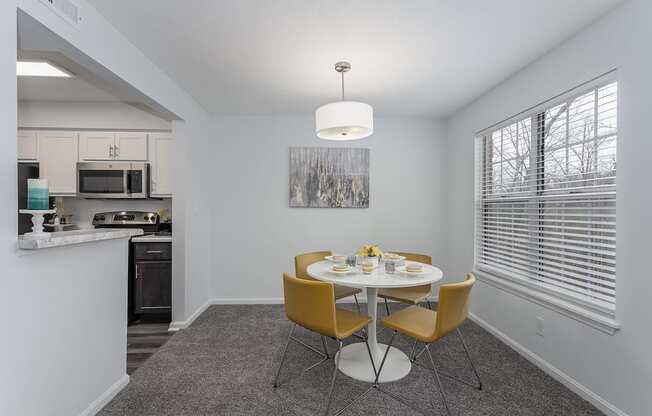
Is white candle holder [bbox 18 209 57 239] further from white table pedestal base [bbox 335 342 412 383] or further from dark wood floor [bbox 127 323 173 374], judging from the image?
white table pedestal base [bbox 335 342 412 383]

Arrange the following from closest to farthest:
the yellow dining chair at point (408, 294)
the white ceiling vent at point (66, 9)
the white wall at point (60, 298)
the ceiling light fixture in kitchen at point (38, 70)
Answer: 1. the white wall at point (60, 298)
2. the white ceiling vent at point (66, 9)
3. the yellow dining chair at point (408, 294)
4. the ceiling light fixture in kitchen at point (38, 70)

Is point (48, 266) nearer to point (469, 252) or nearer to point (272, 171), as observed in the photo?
point (272, 171)

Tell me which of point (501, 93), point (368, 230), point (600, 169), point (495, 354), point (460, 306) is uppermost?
point (501, 93)

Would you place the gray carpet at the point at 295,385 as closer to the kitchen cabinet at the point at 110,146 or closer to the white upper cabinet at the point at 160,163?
the white upper cabinet at the point at 160,163

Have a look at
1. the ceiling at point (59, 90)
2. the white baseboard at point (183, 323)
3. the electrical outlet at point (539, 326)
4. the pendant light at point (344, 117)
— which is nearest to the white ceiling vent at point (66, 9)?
the pendant light at point (344, 117)

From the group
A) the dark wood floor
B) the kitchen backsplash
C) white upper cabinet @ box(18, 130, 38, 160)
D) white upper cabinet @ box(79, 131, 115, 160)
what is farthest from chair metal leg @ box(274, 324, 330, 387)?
white upper cabinet @ box(18, 130, 38, 160)

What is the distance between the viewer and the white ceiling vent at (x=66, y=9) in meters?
1.54

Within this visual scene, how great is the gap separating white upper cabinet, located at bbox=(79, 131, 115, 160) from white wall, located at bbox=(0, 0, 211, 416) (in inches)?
63.1

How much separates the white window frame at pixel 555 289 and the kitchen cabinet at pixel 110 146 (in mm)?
4095

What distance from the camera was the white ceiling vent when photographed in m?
1.54

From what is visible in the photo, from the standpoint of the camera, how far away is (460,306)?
6.25 ft

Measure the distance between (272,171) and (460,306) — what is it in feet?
9.19

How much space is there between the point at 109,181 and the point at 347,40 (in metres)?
3.21

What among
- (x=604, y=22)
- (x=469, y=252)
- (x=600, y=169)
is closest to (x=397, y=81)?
(x=604, y=22)
